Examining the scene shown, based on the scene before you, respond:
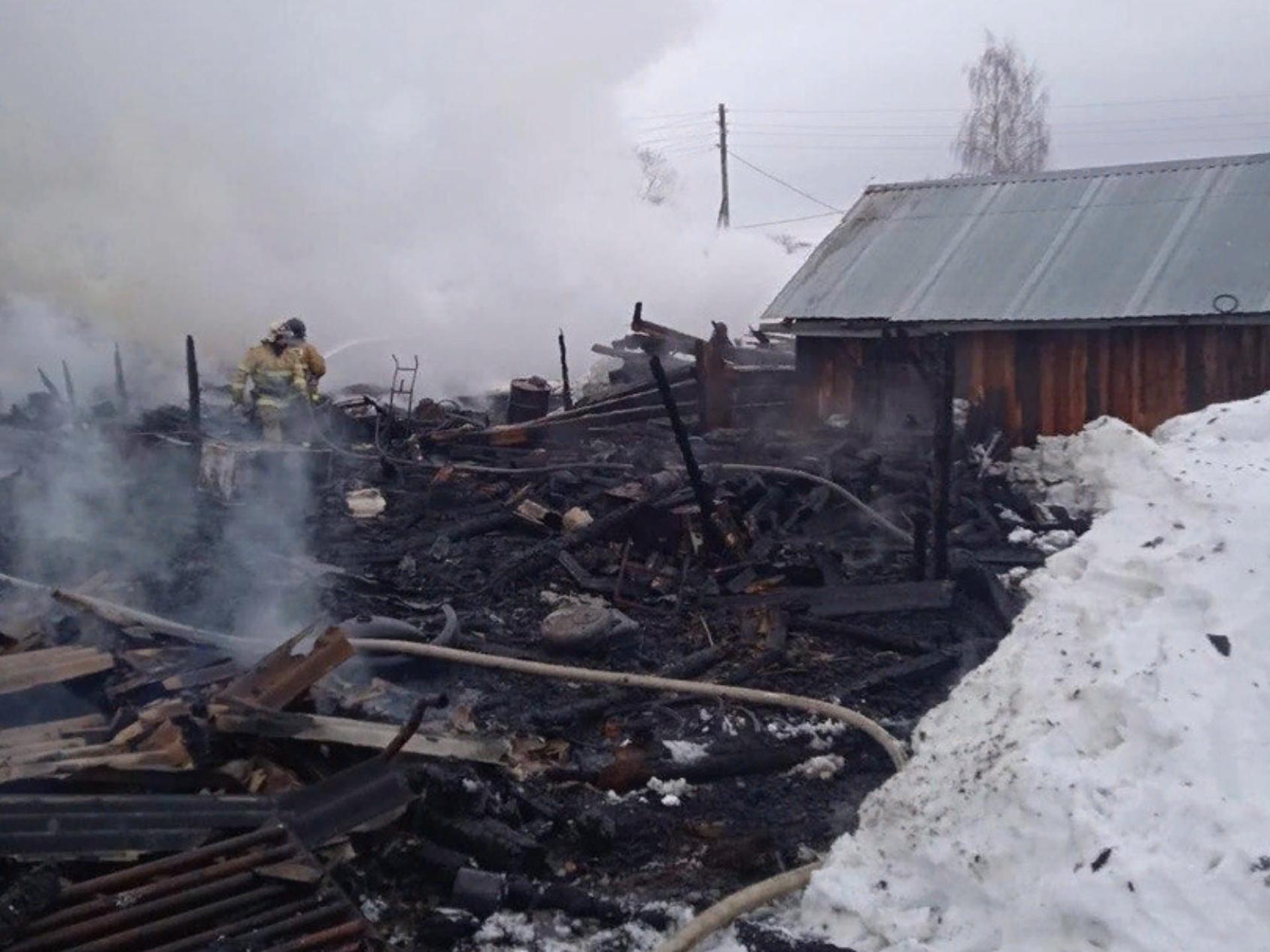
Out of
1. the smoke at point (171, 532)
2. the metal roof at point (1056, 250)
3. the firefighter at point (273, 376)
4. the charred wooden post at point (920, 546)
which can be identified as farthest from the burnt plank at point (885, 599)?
the firefighter at point (273, 376)

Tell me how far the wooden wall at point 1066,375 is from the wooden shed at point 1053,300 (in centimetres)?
2

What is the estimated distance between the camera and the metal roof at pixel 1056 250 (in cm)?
1280

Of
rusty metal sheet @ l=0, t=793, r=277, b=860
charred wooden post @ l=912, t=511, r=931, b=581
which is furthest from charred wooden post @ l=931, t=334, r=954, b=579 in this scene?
rusty metal sheet @ l=0, t=793, r=277, b=860

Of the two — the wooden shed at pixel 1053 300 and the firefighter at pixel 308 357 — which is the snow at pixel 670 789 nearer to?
the wooden shed at pixel 1053 300

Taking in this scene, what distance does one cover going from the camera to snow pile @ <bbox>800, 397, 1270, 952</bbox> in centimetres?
371

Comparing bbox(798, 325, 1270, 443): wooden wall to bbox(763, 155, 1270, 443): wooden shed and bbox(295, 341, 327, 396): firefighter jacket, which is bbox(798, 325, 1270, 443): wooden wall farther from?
bbox(295, 341, 327, 396): firefighter jacket

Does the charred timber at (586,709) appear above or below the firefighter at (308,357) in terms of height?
below

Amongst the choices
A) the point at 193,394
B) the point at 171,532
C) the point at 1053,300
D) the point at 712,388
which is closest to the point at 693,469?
the point at 171,532

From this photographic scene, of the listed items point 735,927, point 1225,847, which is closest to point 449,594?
point 735,927

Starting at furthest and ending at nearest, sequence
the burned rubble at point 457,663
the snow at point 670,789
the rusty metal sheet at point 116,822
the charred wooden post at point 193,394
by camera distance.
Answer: the charred wooden post at point 193,394, the snow at point 670,789, the burned rubble at point 457,663, the rusty metal sheet at point 116,822

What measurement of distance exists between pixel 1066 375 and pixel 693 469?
637cm

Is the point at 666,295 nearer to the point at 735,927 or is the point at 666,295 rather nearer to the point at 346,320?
the point at 346,320

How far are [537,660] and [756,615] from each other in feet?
6.02

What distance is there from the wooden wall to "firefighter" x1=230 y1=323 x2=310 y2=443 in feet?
22.8
